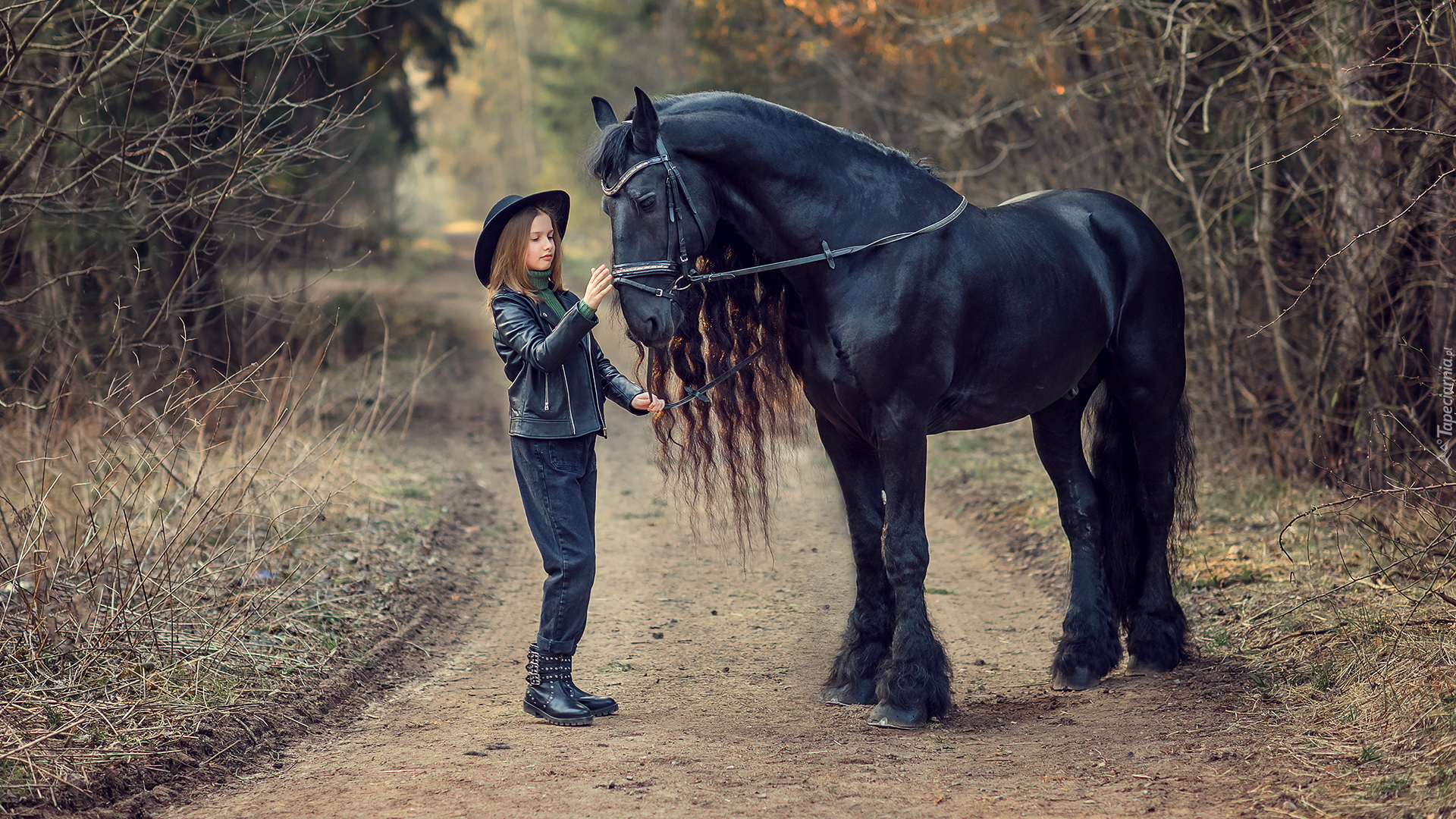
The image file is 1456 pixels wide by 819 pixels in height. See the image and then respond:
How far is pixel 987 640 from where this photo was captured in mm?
5723

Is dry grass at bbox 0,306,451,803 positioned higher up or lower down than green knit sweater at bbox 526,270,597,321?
lower down

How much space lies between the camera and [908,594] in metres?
4.36

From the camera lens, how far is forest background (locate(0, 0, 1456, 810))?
4.89m

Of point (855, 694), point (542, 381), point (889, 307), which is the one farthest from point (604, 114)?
point (855, 694)

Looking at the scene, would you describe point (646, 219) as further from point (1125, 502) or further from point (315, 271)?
point (315, 271)

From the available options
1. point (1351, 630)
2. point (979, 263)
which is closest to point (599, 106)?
point (979, 263)

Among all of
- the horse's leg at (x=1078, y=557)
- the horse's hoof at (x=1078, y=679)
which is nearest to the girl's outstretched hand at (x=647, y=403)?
the horse's leg at (x=1078, y=557)

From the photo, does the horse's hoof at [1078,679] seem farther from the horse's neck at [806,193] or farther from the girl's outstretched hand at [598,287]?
the girl's outstretched hand at [598,287]

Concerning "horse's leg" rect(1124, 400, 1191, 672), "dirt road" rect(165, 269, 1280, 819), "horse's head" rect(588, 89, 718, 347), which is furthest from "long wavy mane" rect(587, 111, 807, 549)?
"horse's leg" rect(1124, 400, 1191, 672)

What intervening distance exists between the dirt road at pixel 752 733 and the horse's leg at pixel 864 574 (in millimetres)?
121

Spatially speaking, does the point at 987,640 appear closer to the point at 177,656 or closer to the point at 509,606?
the point at 509,606

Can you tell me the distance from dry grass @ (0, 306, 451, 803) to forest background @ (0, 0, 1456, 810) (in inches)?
1.2

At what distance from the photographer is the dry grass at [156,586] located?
403 centimetres

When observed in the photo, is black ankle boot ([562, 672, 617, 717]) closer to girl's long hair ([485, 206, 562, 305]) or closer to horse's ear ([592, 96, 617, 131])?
girl's long hair ([485, 206, 562, 305])
